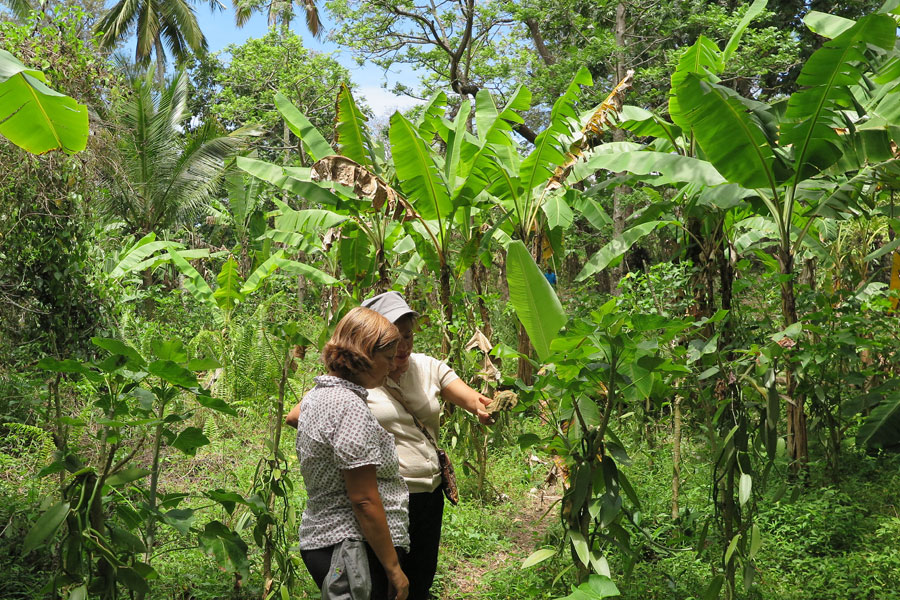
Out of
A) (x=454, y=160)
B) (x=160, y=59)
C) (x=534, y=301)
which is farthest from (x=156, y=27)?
(x=534, y=301)

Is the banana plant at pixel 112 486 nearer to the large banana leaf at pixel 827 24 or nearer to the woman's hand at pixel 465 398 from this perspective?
the woman's hand at pixel 465 398

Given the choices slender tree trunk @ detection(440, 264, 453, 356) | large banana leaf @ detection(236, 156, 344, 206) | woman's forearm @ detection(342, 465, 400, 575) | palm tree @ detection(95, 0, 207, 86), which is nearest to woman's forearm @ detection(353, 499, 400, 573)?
woman's forearm @ detection(342, 465, 400, 575)

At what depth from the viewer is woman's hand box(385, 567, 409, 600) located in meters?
2.13

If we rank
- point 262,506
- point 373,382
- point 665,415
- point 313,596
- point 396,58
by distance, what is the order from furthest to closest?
1. point 396,58
2. point 665,415
3. point 313,596
4. point 262,506
5. point 373,382

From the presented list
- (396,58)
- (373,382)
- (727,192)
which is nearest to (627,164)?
(727,192)

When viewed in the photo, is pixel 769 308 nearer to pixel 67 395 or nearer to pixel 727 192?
pixel 727 192

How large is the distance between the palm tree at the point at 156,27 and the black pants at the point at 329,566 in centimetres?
2352

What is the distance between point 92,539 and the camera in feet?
7.27

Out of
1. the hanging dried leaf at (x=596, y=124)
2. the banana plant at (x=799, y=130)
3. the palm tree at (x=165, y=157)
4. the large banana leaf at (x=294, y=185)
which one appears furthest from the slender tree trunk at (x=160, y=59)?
the banana plant at (x=799, y=130)

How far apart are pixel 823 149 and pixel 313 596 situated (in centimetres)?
354

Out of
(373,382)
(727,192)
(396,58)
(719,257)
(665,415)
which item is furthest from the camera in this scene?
(396,58)

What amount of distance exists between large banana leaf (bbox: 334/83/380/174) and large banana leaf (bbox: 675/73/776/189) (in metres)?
2.71

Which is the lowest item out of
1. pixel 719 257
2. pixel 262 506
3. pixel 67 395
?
pixel 262 506

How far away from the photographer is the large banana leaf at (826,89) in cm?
339
